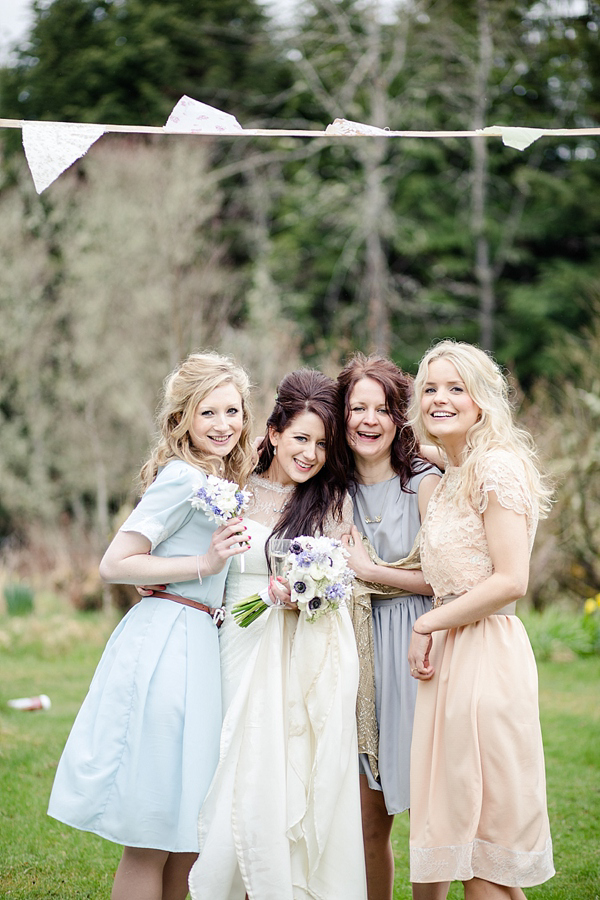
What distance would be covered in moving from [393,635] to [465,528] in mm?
693

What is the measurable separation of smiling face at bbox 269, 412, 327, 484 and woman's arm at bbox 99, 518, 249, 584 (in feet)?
1.68

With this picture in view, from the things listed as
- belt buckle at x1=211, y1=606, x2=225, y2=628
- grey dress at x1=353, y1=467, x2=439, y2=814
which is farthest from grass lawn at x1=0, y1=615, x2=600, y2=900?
belt buckle at x1=211, y1=606, x2=225, y2=628

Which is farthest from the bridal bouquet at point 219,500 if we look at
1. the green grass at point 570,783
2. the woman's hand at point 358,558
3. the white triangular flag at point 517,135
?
the green grass at point 570,783

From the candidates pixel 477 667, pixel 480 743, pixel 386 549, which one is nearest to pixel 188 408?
Result: pixel 386 549

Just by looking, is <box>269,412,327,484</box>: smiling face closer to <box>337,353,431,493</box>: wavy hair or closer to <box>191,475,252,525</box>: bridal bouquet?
<box>337,353,431,493</box>: wavy hair

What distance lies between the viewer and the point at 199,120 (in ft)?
12.5

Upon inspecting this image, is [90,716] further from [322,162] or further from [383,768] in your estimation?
[322,162]

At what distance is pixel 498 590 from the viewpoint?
307 centimetres

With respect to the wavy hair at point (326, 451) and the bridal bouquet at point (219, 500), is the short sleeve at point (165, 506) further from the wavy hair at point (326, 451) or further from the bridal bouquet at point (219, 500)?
the wavy hair at point (326, 451)

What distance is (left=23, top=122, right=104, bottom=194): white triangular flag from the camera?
3.57 m

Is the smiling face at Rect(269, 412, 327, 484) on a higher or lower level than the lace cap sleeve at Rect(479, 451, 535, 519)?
higher

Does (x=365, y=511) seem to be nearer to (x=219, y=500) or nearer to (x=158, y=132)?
(x=219, y=500)

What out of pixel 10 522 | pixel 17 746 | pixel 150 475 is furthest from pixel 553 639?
pixel 10 522

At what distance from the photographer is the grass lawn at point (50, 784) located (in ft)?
14.9
